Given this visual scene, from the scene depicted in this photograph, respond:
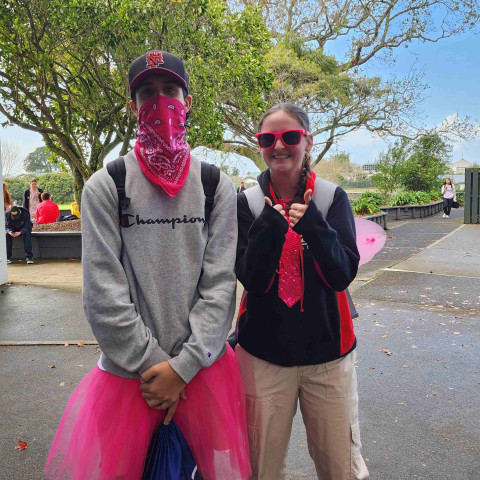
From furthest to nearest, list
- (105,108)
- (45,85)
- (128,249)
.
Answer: (105,108) < (45,85) < (128,249)

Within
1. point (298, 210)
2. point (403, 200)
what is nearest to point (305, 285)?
point (298, 210)

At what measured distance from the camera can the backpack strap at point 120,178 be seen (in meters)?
1.82

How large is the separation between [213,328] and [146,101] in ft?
3.18

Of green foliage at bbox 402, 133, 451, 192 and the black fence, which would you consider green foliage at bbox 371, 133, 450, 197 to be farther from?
the black fence

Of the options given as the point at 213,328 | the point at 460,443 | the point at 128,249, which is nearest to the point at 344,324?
the point at 213,328

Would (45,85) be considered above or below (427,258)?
above

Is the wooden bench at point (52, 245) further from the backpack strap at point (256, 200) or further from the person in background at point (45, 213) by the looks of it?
the backpack strap at point (256, 200)

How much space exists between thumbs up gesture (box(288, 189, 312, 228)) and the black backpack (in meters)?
0.33

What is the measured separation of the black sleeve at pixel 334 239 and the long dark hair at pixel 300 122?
150 millimetres

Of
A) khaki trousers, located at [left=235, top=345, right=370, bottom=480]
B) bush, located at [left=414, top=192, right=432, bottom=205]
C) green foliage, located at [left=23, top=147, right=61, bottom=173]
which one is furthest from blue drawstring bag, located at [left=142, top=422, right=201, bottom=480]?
green foliage, located at [left=23, top=147, right=61, bottom=173]

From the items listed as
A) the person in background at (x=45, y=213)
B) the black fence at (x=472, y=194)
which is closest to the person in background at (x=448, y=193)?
the black fence at (x=472, y=194)

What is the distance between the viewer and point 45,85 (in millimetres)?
11164

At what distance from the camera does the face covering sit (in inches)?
75.4

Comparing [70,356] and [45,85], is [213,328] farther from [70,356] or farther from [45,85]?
[45,85]
